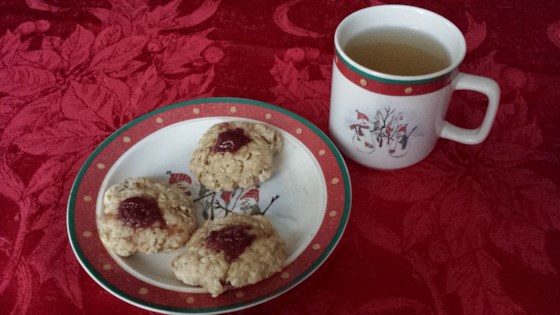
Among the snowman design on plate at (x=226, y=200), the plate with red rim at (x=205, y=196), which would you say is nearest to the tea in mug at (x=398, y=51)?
the plate with red rim at (x=205, y=196)

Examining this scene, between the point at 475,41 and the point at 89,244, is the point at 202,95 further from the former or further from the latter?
the point at 475,41

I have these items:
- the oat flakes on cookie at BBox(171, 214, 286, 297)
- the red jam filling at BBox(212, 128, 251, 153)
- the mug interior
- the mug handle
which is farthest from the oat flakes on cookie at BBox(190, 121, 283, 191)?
the mug handle

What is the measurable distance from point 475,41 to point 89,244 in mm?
1002

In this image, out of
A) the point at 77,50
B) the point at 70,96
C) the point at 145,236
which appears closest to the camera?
the point at 145,236

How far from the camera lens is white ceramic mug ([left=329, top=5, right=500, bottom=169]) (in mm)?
793

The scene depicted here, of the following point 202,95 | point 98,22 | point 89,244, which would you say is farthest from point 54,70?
point 89,244

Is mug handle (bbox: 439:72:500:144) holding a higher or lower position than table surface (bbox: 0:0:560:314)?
higher

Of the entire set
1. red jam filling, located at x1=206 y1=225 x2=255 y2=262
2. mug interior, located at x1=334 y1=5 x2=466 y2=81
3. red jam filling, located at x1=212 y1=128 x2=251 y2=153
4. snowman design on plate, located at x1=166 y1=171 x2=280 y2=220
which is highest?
mug interior, located at x1=334 y1=5 x2=466 y2=81

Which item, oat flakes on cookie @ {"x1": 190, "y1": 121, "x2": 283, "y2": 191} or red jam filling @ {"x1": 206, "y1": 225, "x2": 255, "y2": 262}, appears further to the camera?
oat flakes on cookie @ {"x1": 190, "y1": 121, "x2": 283, "y2": 191}

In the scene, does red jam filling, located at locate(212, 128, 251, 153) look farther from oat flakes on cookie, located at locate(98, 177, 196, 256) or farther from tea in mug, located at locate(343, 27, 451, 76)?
tea in mug, located at locate(343, 27, 451, 76)

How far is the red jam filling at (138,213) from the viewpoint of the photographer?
0.79m

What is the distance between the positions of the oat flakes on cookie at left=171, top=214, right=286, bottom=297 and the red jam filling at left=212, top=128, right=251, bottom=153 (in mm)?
155

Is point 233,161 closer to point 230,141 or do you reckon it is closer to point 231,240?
point 230,141

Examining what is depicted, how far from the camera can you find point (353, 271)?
803 millimetres
